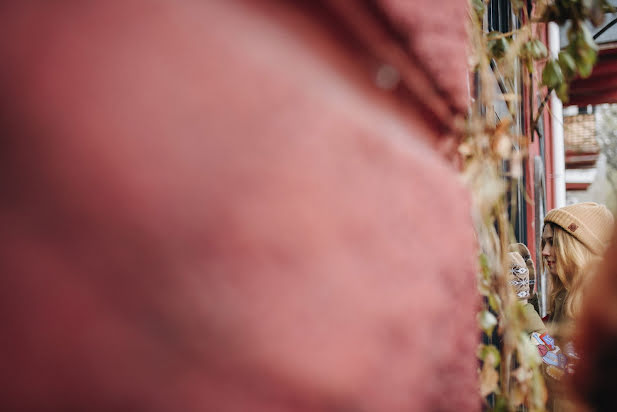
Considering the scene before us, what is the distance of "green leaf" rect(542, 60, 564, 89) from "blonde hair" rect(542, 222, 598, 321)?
4.64 ft

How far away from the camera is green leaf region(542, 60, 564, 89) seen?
1.16 metres

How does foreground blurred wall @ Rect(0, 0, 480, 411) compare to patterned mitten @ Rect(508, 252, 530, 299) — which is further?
patterned mitten @ Rect(508, 252, 530, 299)

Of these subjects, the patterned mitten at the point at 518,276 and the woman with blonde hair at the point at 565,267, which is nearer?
the woman with blonde hair at the point at 565,267

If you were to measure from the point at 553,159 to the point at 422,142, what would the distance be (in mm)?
7400

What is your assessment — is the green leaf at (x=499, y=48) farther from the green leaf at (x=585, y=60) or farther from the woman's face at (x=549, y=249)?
the woman's face at (x=549, y=249)

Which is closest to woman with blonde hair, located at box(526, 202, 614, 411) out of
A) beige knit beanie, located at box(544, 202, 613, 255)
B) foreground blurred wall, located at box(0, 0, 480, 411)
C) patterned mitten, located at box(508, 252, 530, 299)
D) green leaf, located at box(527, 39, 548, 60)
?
beige knit beanie, located at box(544, 202, 613, 255)

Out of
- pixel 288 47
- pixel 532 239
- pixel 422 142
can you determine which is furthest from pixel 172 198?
pixel 532 239

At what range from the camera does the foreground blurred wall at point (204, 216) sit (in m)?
0.27

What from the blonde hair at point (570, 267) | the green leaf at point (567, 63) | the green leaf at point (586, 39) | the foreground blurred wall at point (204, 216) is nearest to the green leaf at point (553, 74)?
the green leaf at point (567, 63)

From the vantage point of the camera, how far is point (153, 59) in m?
0.29

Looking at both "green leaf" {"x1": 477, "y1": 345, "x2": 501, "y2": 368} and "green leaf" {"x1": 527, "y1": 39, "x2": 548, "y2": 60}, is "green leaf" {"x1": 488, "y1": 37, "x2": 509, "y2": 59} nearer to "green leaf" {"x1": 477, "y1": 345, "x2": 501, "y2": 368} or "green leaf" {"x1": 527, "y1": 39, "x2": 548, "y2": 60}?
"green leaf" {"x1": 527, "y1": 39, "x2": 548, "y2": 60}

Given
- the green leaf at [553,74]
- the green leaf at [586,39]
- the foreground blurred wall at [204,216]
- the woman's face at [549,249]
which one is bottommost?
the woman's face at [549,249]

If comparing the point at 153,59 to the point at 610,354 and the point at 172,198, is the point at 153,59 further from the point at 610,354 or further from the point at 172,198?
the point at 610,354

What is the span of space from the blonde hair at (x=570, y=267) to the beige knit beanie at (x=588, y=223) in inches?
1.4
